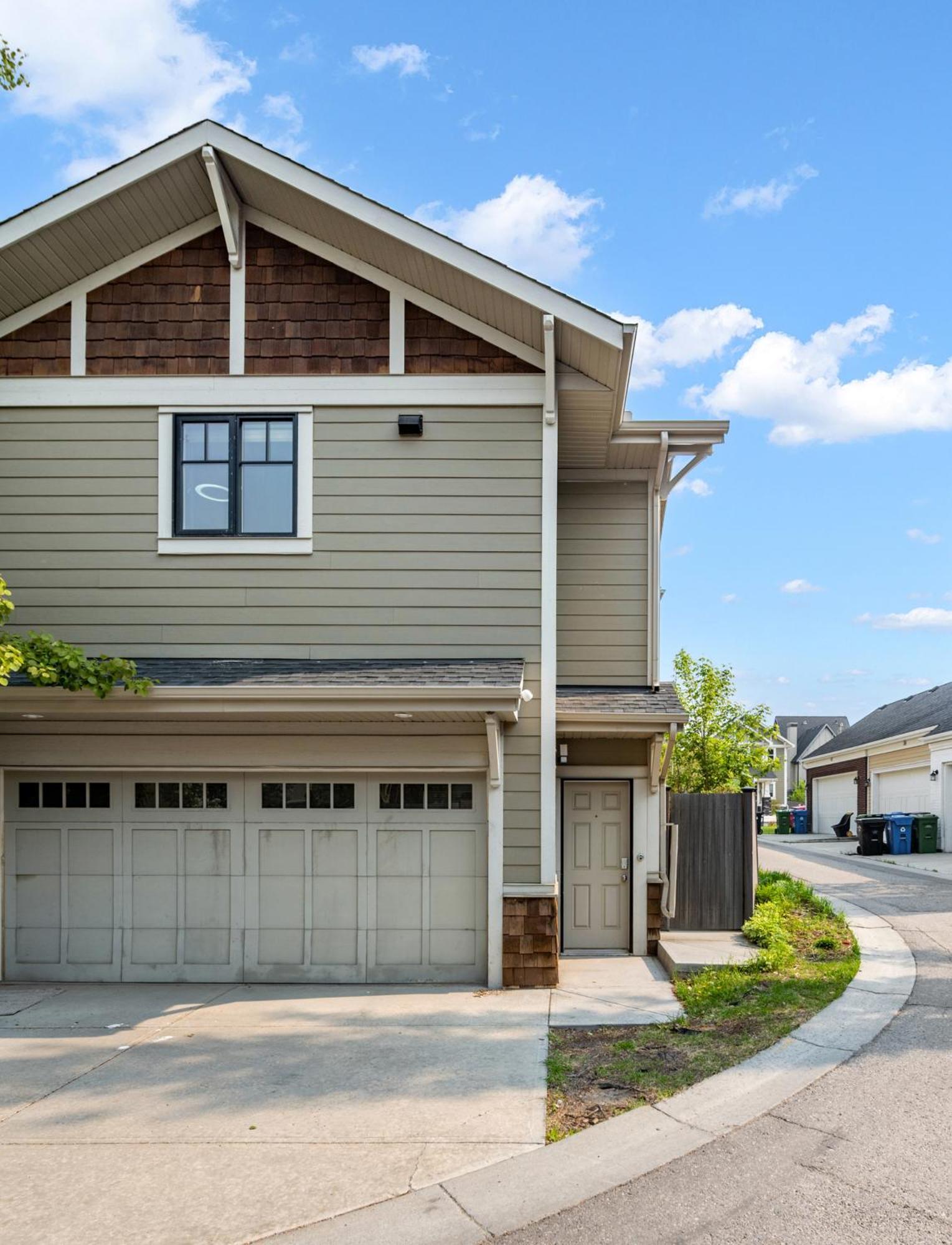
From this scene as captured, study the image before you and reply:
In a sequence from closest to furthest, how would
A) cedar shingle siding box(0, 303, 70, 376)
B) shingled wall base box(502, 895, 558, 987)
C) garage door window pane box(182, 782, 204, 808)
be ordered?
shingled wall base box(502, 895, 558, 987) → garage door window pane box(182, 782, 204, 808) → cedar shingle siding box(0, 303, 70, 376)

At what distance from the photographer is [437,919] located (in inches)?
400

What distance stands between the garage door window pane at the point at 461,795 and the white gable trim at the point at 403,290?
158 inches

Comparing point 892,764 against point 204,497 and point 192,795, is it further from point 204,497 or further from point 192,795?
point 204,497

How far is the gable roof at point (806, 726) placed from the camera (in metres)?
69.8

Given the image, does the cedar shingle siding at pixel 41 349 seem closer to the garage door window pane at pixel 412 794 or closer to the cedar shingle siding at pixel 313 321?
the cedar shingle siding at pixel 313 321

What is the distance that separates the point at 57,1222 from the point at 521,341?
26.2 feet

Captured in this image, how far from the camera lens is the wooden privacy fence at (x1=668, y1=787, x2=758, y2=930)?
Answer: 490 inches

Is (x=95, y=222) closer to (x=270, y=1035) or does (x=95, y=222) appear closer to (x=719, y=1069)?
(x=270, y=1035)

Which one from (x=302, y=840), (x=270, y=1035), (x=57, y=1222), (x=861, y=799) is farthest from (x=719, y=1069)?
(x=861, y=799)

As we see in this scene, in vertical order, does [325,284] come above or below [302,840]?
above

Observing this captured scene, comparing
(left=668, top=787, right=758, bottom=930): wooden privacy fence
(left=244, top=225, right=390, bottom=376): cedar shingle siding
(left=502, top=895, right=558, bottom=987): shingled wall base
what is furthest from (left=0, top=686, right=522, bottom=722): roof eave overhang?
(left=668, top=787, right=758, bottom=930): wooden privacy fence

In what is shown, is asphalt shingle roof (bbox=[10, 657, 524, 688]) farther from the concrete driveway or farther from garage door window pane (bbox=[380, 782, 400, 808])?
the concrete driveway

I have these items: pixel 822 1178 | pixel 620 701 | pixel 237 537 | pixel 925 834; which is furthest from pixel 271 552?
pixel 925 834

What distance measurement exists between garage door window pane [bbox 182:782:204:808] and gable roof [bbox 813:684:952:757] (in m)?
20.4
